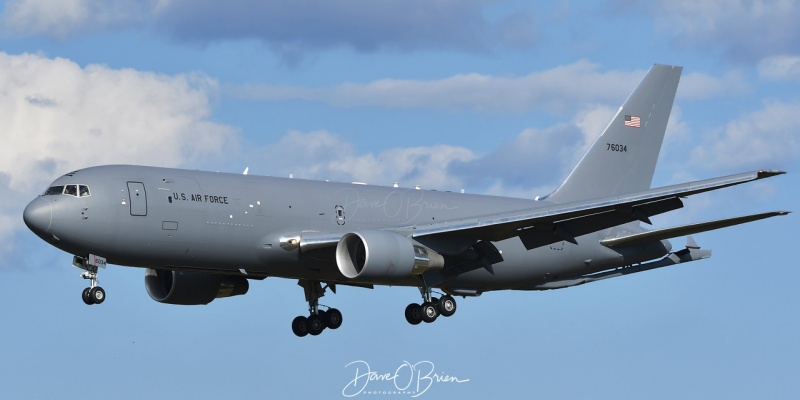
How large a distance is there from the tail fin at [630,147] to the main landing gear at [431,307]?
25.7 ft

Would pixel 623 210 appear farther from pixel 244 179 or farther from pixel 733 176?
pixel 244 179

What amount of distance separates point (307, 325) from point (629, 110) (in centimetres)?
1629

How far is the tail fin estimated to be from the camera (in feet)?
203

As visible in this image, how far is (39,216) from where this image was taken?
4825cm

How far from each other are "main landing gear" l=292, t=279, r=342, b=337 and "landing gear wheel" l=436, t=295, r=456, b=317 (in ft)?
18.1

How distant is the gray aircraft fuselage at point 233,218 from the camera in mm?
48812

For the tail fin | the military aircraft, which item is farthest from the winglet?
the tail fin

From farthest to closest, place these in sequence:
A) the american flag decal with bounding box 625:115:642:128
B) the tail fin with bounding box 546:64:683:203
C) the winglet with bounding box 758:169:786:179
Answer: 1. the american flag decal with bounding box 625:115:642:128
2. the tail fin with bounding box 546:64:683:203
3. the winglet with bounding box 758:169:786:179

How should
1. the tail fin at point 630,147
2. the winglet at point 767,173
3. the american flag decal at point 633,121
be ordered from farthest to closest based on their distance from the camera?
the american flag decal at point 633,121
the tail fin at point 630,147
the winglet at point 767,173

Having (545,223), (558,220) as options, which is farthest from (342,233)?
(558,220)

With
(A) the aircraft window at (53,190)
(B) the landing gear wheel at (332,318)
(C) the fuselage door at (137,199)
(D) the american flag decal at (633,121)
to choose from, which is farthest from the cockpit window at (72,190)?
(D) the american flag decal at (633,121)

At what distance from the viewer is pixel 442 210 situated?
187ft

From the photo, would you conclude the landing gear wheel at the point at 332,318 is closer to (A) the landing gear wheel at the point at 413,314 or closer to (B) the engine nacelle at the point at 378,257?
(A) the landing gear wheel at the point at 413,314

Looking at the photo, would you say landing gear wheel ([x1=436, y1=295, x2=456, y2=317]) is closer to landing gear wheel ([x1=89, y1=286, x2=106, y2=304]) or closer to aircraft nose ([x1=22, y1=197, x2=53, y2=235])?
landing gear wheel ([x1=89, y1=286, x2=106, y2=304])
